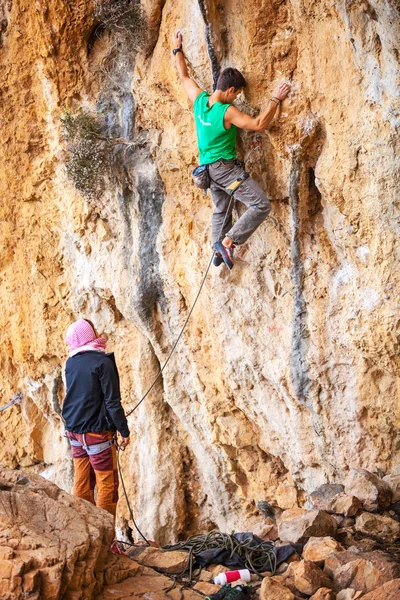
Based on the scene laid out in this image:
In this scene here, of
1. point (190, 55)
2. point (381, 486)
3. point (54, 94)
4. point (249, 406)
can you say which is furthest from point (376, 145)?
point (54, 94)

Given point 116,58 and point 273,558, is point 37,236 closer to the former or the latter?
point 116,58

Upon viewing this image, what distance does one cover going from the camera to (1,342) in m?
10.6

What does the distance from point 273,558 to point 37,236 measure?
604 centimetres

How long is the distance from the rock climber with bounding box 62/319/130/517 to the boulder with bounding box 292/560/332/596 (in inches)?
63.8

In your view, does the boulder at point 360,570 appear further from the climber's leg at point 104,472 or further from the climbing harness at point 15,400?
the climbing harness at point 15,400

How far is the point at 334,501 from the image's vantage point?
238 inches

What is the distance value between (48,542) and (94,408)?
55.5 inches

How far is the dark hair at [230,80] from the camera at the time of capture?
20.2 feet

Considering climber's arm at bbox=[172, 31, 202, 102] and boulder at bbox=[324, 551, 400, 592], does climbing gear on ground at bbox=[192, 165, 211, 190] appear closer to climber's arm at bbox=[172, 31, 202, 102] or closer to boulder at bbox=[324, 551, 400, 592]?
climber's arm at bbox=[172, 31, 202, 102]

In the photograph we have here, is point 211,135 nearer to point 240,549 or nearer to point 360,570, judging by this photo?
point 240,549

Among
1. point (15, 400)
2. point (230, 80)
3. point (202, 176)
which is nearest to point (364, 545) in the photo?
point (202, 176)

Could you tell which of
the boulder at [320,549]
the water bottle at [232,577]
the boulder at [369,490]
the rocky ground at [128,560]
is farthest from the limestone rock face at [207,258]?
the water bottle at [232,577]

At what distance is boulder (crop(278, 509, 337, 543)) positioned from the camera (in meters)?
5.38

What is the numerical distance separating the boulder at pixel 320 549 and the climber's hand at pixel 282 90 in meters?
3.44
